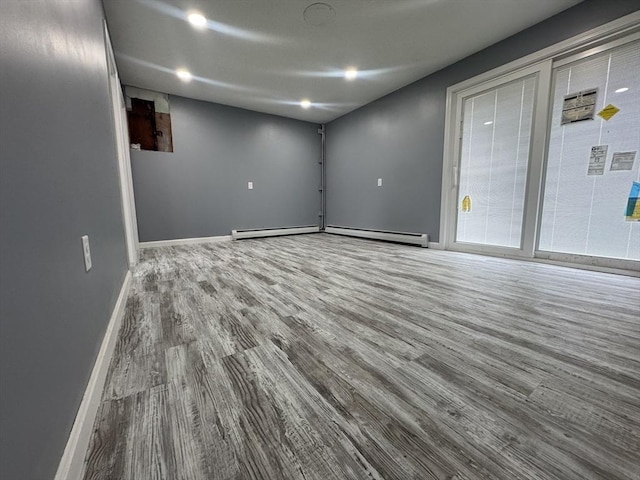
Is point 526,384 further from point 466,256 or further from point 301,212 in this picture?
point 301,212

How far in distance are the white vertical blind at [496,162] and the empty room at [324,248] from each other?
0.08 ft

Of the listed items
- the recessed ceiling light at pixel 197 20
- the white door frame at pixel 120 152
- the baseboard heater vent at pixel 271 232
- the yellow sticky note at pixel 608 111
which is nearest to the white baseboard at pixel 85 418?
the white door frame at pixel 120 152

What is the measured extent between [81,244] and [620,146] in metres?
3.80

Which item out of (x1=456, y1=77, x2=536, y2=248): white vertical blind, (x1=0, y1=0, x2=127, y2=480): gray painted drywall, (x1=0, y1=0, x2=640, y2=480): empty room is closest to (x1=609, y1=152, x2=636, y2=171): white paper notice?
→ (x1=0, y1=0, x2=640, y2=480): empty room

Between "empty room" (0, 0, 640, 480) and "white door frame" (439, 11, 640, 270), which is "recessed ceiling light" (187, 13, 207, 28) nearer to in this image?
"empty room" (0, 0, 640, 480)

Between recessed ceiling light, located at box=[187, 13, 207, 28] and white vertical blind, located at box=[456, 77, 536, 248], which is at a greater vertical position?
recessed ceiling light, located at box=[187, 13, 207, 28]

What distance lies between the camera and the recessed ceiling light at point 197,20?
231 cm

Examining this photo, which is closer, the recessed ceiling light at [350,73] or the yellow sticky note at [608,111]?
the yellow sticky note at [608,111]

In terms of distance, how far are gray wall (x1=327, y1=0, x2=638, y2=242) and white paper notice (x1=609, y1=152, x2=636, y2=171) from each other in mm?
1121

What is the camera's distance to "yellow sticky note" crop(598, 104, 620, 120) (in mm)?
2214

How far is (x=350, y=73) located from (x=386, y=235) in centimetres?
248

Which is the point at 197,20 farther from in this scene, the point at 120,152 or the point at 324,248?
the point at 324,248

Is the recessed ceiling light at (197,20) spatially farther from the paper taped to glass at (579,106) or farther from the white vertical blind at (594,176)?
the paper taped to glass at (579,106)

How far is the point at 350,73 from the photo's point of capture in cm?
344
